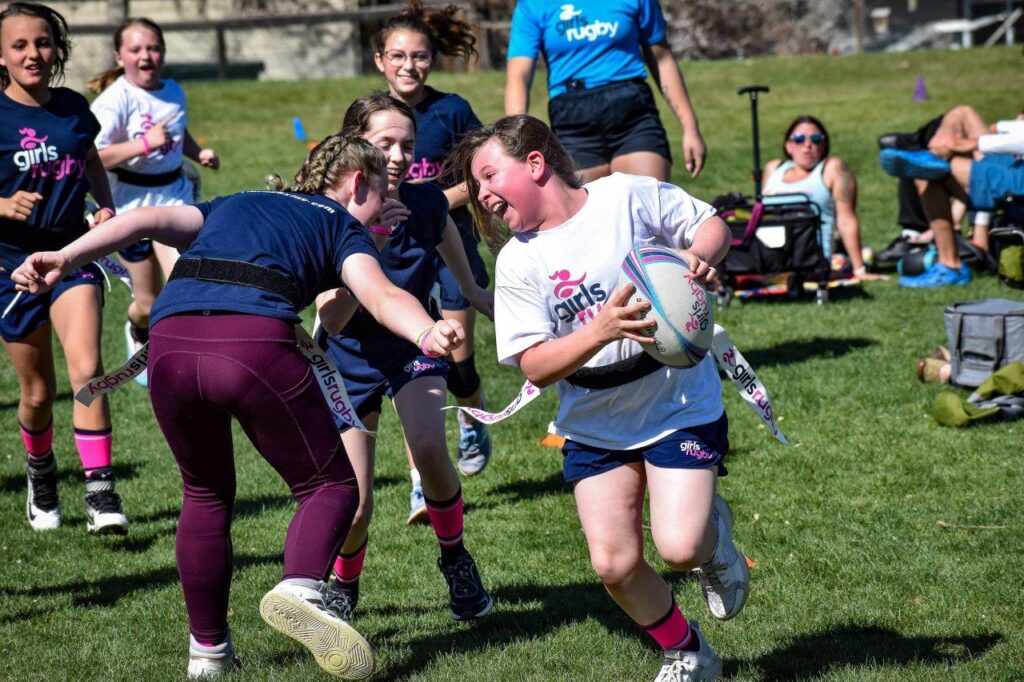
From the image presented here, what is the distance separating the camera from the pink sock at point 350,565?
5.14 m

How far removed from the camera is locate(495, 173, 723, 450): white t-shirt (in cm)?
412

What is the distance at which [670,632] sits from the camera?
418 centimetres

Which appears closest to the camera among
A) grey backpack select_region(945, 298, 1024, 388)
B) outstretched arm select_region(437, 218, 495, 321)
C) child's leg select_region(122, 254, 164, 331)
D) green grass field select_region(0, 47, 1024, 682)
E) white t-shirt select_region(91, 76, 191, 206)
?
green grass field select_region(0, 47, 1024, 682)

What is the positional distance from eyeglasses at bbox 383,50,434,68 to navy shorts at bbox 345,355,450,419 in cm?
179

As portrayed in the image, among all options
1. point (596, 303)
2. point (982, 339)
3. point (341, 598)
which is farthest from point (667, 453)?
point (982, 339)

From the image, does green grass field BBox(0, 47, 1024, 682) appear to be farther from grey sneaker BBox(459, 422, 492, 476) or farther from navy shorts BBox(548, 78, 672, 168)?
navy shorts BBox(548, 78, 672, 168)

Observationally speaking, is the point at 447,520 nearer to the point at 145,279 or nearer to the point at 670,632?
the point at 670,632

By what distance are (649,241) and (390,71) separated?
273 cm

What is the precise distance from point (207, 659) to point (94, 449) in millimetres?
2285

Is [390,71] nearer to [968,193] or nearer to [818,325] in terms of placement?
[818,325]

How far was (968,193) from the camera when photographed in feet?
36.0

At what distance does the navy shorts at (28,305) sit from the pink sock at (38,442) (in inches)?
21.5

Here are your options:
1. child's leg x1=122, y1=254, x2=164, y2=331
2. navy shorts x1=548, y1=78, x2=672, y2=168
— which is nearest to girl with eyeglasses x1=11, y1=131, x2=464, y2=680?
navy shorts x1=548, y1=78, x2=672, y2=168

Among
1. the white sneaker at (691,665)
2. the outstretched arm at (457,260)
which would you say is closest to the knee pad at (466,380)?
the outstretched arm at (457,260)
